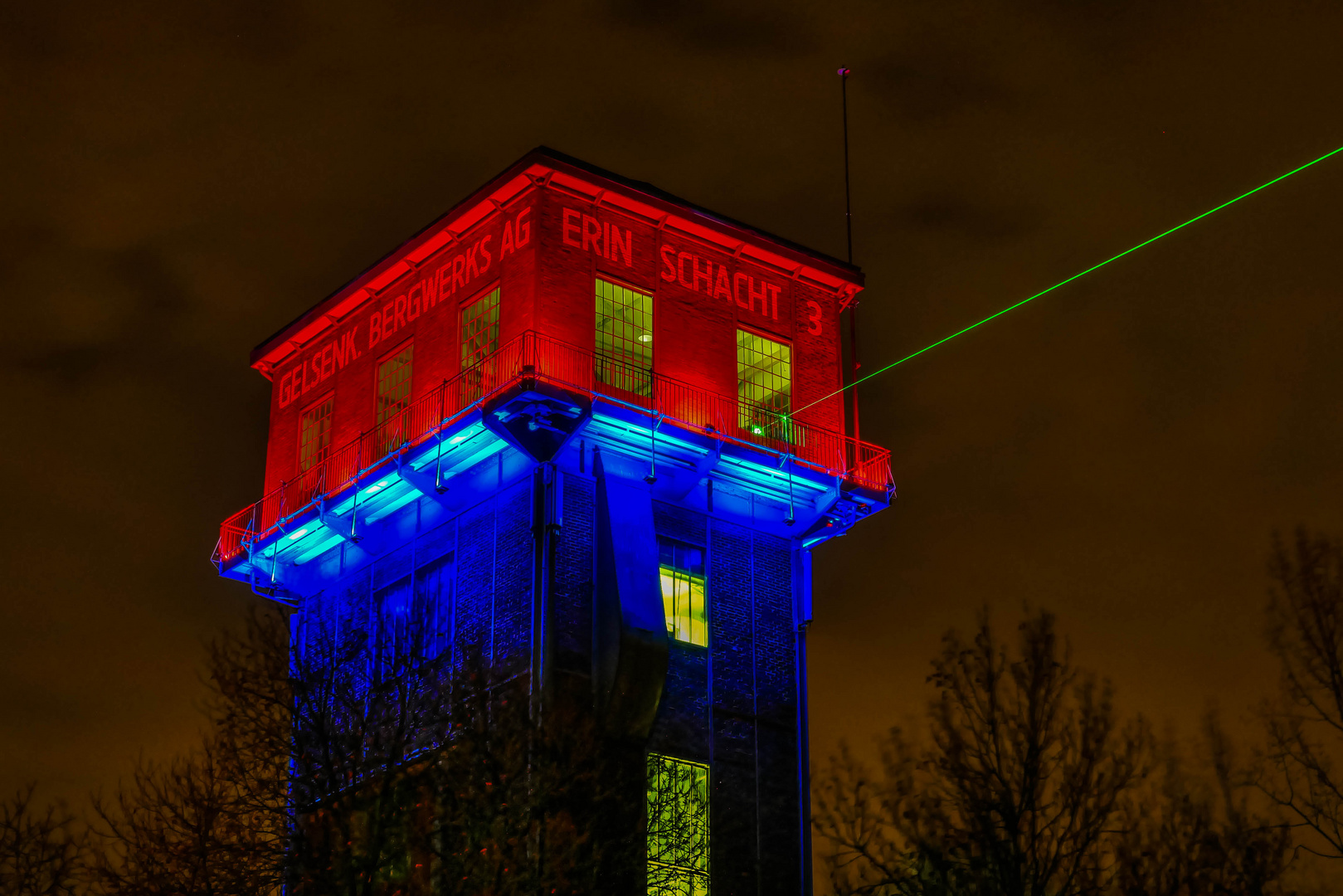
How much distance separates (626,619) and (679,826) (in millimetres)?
3926

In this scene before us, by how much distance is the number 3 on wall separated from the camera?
127 feet

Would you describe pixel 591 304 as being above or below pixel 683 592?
above

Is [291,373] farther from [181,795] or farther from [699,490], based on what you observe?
[181,795]

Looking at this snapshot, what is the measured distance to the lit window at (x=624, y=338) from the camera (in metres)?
35.2

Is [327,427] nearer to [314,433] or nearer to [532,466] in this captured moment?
[314,433]

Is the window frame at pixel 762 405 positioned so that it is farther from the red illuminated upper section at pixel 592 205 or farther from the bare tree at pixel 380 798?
the bare tree at pixel 380 798

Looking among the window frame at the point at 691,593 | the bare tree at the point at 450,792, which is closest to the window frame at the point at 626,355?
the window frame at the point at 691,593

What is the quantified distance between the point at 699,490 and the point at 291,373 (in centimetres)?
1108

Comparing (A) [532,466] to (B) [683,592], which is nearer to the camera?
(A) [532,466]

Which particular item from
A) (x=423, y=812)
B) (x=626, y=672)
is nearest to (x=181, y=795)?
(x=423, y=812)

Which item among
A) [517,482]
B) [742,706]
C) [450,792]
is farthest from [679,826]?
[517,482]

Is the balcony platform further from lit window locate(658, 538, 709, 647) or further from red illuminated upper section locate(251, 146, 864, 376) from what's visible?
red illuminated upper section locate(251, 146, 864, 376)

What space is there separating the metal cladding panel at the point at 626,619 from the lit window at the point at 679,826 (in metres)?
1.22

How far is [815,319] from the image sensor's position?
38.9 m
